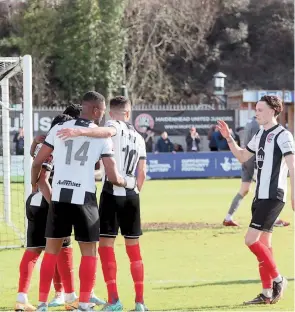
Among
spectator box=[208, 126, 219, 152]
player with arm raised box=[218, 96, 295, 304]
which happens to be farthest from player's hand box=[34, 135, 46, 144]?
spectator box=[208, 126, 219, 152]

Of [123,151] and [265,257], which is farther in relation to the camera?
[265,257]

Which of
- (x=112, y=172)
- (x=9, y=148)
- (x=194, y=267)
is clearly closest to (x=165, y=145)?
(x=9, y=148)

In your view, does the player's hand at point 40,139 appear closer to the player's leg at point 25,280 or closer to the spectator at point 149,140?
the player's leg at point 25,280

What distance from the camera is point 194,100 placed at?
53.8 metres

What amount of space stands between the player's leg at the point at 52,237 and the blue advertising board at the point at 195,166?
22872mm

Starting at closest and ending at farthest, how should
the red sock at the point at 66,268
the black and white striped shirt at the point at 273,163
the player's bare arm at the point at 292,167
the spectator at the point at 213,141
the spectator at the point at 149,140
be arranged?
1. the red sock at the point at 66,268
2. the player's bare arm at the point at 292,167
3. the black and white striped shirt at the point at 273,163
4. the spectator at the point at 213,141
5. the spectator at the point at 149,140

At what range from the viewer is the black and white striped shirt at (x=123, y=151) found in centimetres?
838

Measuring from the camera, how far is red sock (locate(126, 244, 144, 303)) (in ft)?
27.3

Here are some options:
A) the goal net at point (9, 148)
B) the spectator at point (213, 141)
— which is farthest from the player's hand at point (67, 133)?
the spectator at point (213, 141)

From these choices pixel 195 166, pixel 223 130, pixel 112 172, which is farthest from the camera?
pixel 195 166

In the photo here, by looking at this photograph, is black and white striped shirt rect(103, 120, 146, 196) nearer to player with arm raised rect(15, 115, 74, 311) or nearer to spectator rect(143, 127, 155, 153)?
player with arm raised rect(15, 115, 74, 311)

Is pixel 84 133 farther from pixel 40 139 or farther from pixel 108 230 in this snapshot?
pixel 108 230

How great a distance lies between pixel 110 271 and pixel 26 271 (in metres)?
0.80

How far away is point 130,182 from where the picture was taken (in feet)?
27.3
